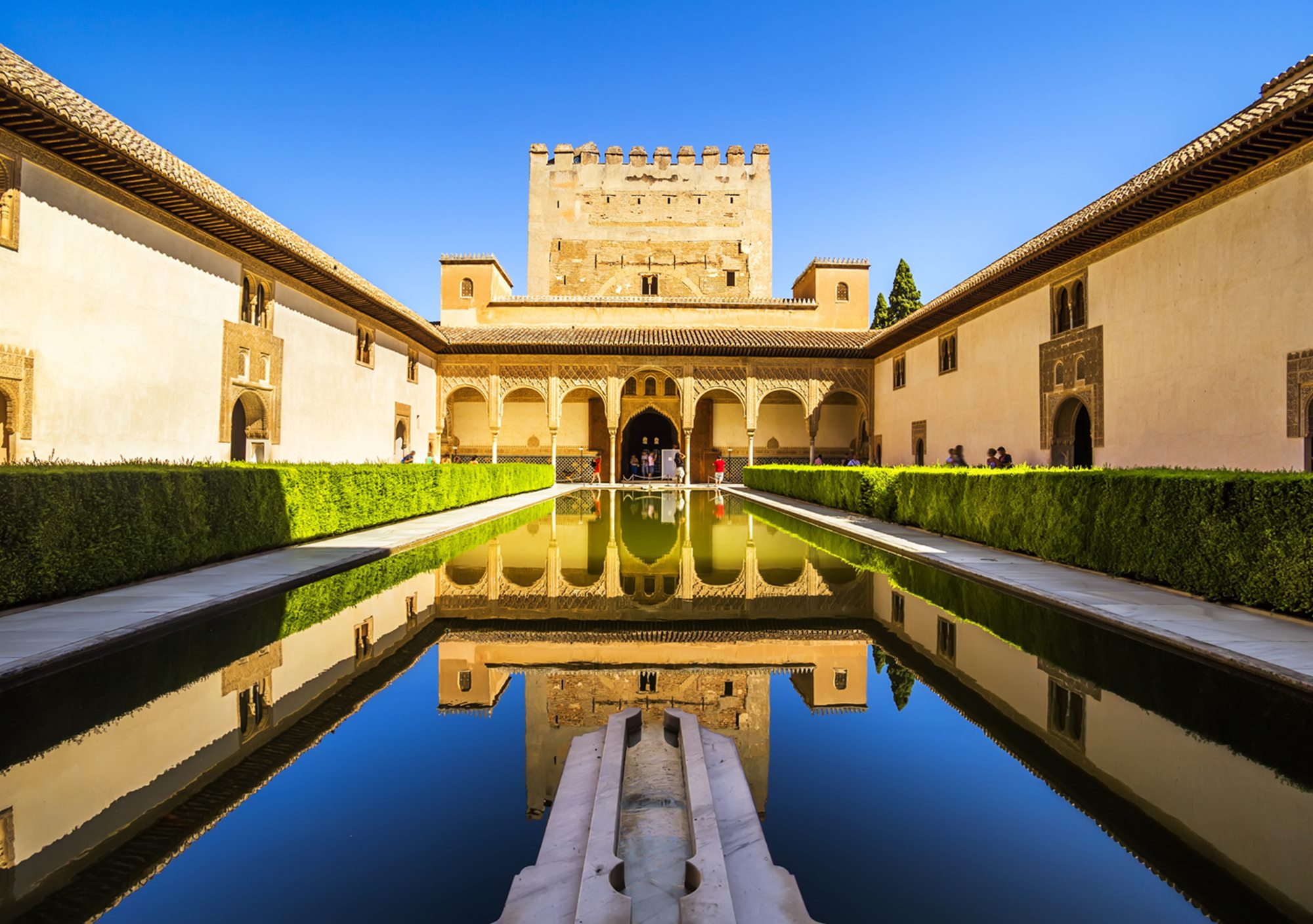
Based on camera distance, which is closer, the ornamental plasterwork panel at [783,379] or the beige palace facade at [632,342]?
the beige palace facade at [632,342]

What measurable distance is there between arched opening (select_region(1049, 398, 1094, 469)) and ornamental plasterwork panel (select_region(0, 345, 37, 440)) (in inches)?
611

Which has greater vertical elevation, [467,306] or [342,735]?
[467,306]

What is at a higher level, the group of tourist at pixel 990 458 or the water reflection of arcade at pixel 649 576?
the group of tourist at pixel 990 458

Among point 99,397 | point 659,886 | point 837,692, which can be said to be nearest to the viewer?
point 659,886

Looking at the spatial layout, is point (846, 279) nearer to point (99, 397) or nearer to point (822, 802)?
point (99, 397)

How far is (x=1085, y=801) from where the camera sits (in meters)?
2.62

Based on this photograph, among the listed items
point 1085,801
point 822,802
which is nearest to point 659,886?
point 822,802

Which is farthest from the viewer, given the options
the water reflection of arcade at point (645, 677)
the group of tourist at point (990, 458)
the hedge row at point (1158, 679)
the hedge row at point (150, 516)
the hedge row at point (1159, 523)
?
the group of tourist at point (990, 458)

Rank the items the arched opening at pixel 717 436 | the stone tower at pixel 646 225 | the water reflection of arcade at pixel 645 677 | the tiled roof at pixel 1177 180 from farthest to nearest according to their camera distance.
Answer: the stone tower at pixel 646 225
the arched opening at pixel 717 436
the tiled roof at pixel 1177 180
the water reflection of arcade at pixel 645 677

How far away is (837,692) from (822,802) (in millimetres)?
1289

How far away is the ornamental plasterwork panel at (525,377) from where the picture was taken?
2572 cm

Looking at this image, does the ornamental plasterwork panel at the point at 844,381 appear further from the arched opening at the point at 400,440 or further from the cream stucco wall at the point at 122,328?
the cream stucco wall at the point at 122,328

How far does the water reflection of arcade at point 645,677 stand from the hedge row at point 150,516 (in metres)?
3.22

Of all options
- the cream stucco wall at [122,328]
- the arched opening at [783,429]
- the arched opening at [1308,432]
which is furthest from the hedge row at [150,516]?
the arched opening at [783,429]
